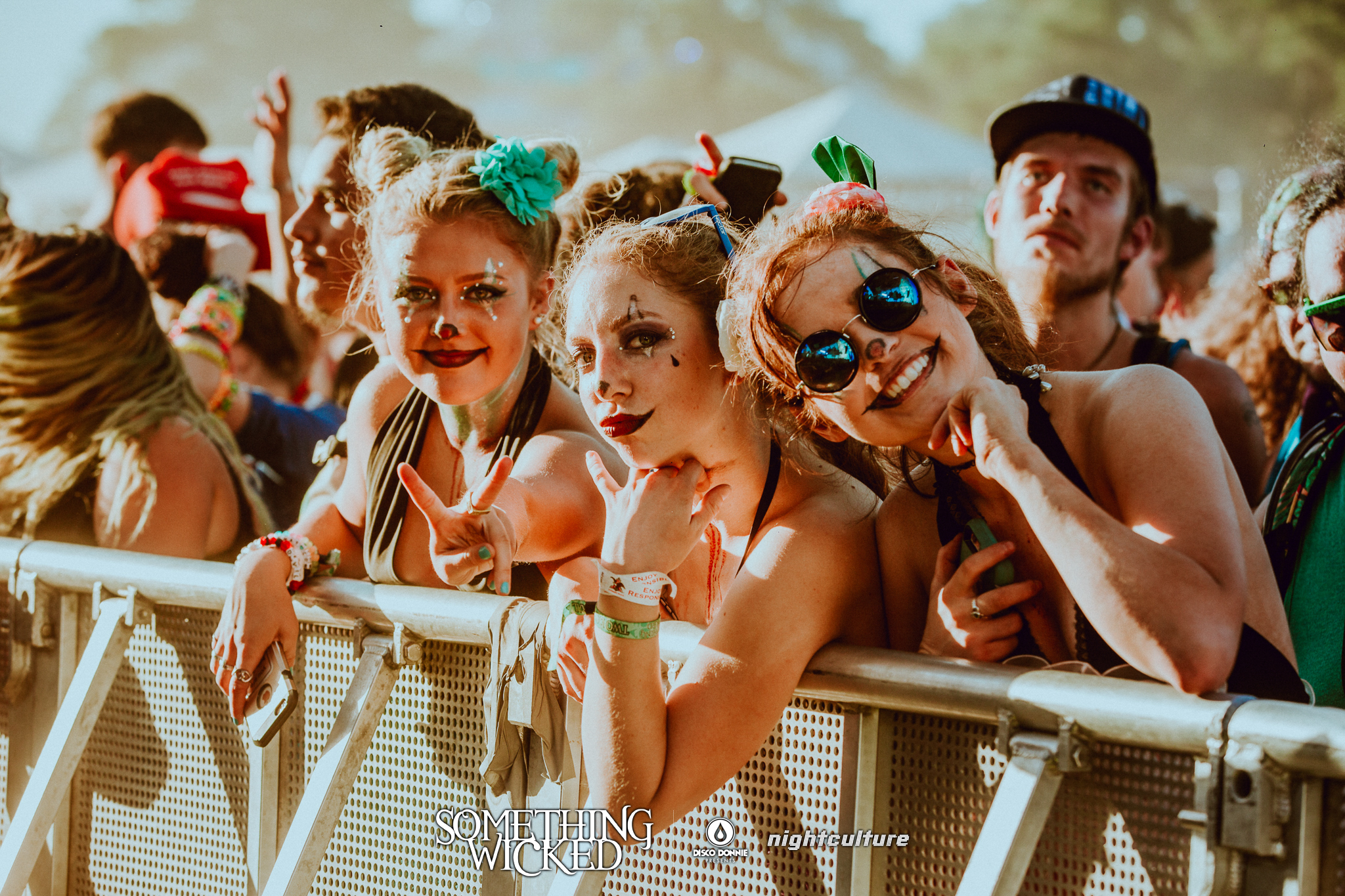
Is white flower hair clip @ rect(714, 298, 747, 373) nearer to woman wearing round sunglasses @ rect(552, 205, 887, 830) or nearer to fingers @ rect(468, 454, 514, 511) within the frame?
woman wearing round sunglasses @ rect(552, 205, 887, 830)

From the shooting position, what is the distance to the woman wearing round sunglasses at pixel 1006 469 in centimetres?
155

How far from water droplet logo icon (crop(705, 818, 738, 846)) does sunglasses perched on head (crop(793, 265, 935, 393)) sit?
688mm

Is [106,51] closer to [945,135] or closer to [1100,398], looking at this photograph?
[945,135]

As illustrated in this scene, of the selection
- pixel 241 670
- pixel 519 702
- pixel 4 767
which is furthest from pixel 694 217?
pixel 4 767

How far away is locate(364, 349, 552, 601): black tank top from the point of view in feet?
8.15

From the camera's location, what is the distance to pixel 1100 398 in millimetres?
1791

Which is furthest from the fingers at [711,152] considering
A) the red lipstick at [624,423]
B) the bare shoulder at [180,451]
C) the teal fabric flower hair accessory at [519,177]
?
the bare shoulder at [180,451]

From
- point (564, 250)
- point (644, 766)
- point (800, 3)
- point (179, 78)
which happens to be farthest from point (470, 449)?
Answer: point (179, 78)

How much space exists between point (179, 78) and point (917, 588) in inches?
2190

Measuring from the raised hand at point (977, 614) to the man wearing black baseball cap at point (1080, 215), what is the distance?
5.36 ft

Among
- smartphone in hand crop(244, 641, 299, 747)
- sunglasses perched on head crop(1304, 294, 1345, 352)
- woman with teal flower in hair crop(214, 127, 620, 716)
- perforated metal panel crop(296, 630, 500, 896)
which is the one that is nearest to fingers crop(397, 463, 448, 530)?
woman with teal flower in hair crop(214, 127, 620, 716)

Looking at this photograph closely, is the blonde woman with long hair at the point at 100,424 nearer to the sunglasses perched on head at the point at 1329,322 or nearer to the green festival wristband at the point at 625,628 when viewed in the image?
the green festival wristband at the point at 625,628

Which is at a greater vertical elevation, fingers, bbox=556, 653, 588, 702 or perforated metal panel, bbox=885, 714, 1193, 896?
fingers, bbox=556, 653, 588, 702

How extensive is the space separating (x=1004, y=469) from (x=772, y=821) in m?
0.64
